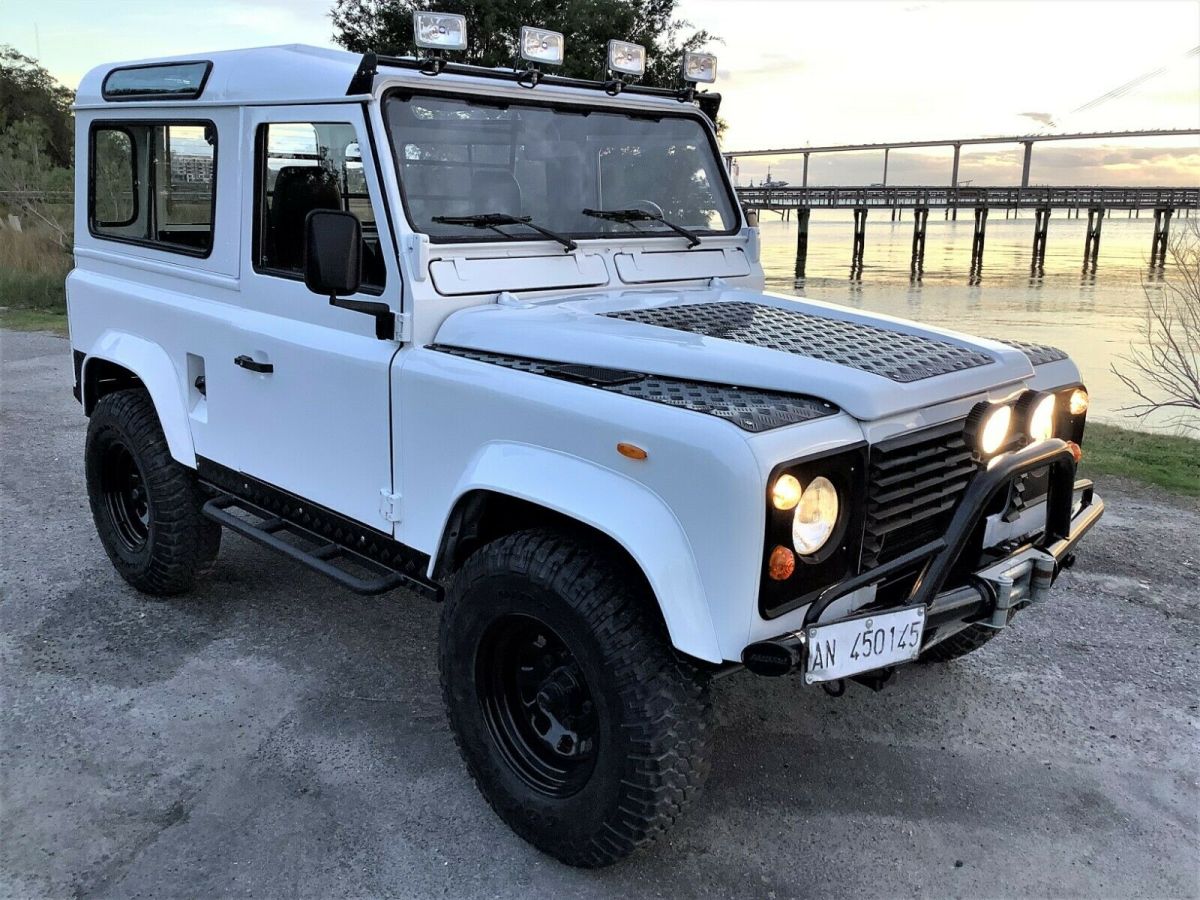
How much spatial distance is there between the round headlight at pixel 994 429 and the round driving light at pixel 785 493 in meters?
0.73

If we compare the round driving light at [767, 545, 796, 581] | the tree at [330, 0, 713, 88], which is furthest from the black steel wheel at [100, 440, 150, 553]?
the tree at [330, 0, 713, 88]

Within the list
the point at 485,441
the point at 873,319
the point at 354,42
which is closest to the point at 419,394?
the point at 485,441

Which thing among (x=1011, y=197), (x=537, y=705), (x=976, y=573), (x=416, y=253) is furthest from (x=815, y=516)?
(x=1011, y=197)

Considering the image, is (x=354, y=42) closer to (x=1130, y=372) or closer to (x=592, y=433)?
(x=1130, y=372)

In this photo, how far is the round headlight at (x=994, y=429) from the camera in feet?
9.19

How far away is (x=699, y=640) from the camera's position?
2.39m

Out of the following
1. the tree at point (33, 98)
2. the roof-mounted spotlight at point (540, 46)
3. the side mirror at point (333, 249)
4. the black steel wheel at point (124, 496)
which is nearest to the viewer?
the side mirror at point (333, 249)

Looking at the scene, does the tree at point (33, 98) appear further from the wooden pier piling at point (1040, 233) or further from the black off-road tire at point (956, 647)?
the wooden pier piling at point (1040, 233)

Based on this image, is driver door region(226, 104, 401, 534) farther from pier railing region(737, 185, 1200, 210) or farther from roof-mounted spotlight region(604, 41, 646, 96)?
pier railing region(737, 185, 1200, 210)

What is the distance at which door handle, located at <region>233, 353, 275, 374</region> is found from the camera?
12.0 ft

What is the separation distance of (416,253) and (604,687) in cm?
151

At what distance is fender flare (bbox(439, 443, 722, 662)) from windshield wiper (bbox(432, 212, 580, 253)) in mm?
978

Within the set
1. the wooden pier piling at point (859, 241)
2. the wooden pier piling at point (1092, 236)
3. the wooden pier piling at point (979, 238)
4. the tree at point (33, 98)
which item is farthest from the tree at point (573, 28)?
the wooden pier piling at point (1092, 236)

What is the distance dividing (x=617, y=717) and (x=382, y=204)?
182 centimetres
